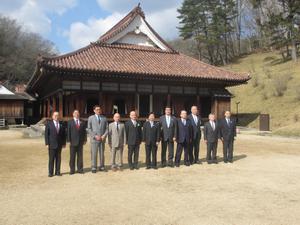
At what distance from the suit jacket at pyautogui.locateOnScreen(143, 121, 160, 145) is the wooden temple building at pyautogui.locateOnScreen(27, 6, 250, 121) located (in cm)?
912

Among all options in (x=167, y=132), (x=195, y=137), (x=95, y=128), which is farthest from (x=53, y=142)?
(x=195, y=137)

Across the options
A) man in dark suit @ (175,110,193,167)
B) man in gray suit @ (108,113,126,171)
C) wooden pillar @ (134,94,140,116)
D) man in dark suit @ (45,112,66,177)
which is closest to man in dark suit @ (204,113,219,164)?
man in dark suit @ (175,110,193,167)

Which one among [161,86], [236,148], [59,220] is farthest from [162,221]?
[161,86]

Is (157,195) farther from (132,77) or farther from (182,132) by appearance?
(132,77)

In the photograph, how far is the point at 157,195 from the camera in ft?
20.8

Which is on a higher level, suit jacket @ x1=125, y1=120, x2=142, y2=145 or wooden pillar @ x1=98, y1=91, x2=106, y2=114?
wooden pillar @ x1=98, y1=91, x2=106, y2=114

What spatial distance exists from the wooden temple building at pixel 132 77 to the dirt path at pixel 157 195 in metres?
9.02

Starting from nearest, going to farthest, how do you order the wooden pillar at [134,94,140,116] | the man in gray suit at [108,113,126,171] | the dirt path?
1. the dirt path
2. the man in gray suit at [108,113,126,171]
3. the wooden pillar at [134,94,140,116]

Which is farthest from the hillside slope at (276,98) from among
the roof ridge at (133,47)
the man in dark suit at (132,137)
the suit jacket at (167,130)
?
the man in dark suit at (132,137)

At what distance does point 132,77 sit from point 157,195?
13.4 meters

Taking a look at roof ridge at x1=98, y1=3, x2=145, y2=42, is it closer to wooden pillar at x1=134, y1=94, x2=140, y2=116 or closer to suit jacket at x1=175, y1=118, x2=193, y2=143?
wooden pillar at x1=134, y1=94, x2=140, y2=116

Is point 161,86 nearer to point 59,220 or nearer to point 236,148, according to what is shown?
point 236,148

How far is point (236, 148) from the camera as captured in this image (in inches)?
549

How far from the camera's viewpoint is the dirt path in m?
5.06
